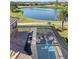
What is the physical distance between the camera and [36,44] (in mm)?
2367

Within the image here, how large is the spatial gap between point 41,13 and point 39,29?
7.0 inches

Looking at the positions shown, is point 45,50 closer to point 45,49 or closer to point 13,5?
point 45,49

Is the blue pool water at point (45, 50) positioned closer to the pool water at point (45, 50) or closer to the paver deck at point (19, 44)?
the pool water at point (45, 50)

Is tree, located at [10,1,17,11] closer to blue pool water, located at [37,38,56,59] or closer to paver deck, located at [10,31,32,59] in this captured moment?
paver deck, located at [10,31,32,59]

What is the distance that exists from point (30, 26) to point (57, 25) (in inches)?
11.7

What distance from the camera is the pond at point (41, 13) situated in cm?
240

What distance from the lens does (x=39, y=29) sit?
2414 mm

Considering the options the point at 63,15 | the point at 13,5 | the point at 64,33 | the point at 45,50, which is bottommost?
the point at 45,50

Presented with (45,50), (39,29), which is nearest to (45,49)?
(45,50)

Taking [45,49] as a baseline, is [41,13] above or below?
above

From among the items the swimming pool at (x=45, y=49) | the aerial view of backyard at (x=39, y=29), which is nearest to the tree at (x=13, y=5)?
the aerial view of backyard at (x=39, y=29)

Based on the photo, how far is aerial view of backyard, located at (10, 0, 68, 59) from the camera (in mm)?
2357
